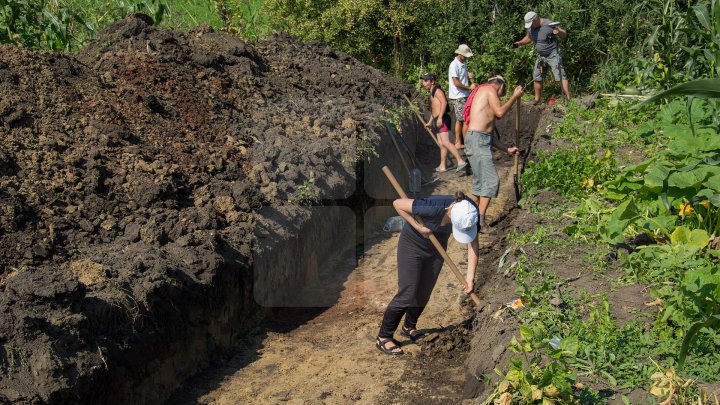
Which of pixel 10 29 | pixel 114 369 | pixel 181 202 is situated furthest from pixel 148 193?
pixel 10 29

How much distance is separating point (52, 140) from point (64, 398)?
12.4 ft

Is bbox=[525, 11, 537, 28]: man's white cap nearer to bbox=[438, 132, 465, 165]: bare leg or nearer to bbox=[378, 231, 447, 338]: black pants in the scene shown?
bbox=[438, 132, 465, 165]: bare leg

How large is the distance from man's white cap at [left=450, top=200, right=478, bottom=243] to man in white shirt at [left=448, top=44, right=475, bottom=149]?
22.6 ft

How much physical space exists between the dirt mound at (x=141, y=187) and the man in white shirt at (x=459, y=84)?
1592 millimetres

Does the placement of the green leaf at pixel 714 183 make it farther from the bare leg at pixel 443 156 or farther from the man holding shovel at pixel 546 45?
the man holding shovel at pixel 546 45

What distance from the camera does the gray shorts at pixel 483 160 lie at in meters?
11.3

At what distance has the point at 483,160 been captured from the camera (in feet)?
37.1

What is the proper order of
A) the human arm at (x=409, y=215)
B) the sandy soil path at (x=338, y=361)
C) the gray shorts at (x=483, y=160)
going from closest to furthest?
1. the sandy soil path at (x=338, y=361)
2. the human arm at (x=409, y=215)
3. the gray shorts at (x=483, y=160)

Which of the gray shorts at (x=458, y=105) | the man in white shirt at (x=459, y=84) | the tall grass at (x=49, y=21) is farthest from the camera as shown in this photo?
the gray shorts at (x=458, y=105)

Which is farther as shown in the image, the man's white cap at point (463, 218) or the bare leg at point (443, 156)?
the bare leg at point (443, 156)

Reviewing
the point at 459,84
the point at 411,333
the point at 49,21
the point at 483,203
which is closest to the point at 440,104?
the point at 459,84

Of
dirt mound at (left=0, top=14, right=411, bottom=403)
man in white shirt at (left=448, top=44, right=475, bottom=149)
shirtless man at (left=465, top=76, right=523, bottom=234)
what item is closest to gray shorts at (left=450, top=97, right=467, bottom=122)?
man in white shirt at (left=448, top=44, right=475, bottom=149)

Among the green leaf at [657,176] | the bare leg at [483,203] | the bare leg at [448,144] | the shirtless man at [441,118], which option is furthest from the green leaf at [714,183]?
the bare leg at [448,144]

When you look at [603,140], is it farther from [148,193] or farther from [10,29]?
[10,29]
